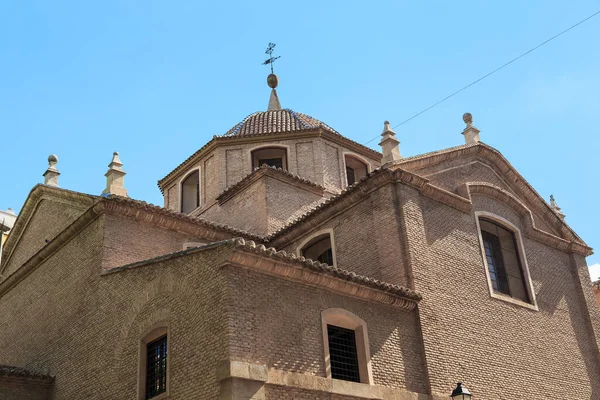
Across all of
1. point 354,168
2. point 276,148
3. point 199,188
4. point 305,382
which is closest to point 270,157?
point 276,148

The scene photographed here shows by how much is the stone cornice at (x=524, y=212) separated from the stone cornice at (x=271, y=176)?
5.07 m

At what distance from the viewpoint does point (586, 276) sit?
18656 millimetres

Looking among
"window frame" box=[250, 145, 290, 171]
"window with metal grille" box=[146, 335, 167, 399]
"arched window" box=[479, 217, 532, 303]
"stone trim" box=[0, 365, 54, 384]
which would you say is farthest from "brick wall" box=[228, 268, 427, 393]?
"window frame" box=[250, 145, 290, 171]

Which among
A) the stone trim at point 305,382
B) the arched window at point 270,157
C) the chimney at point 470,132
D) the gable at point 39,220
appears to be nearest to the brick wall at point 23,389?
the gable at point 39,220

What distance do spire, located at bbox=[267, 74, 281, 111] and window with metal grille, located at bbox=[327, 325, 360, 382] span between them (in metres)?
15.0

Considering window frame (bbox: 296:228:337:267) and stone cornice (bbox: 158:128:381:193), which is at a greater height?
stone cornice (bbox: 158:128:381:193)

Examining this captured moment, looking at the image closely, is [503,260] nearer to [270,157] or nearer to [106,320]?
[270,157]

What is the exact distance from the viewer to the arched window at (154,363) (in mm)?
11445

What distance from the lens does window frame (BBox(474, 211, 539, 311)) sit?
15734mm

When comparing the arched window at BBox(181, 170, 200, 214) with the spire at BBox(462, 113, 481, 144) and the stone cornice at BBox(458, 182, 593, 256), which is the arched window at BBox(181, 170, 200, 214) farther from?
the stone cornice at BBox(458, 182, 593, 256)

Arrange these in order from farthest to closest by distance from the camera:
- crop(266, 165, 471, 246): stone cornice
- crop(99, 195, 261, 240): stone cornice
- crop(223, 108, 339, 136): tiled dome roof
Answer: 1. crop(223, 108, 339, 136): tiled dome roof
2. crop(266, 165, 471, 246): stone cornice
3. crop(99, 195, 261, 240): stone cornice

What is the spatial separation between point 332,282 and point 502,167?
8.37m

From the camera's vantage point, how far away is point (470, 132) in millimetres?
18578

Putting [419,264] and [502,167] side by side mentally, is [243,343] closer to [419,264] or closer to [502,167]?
[419,264]
